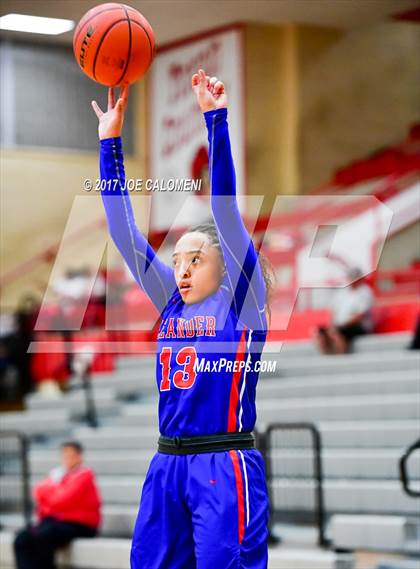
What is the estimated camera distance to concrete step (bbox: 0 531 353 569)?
6367 mm

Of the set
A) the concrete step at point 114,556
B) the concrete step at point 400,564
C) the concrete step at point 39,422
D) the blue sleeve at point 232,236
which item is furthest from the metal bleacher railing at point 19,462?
the blue sleeve at point 232,236

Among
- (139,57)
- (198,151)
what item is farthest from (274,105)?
(139,57)

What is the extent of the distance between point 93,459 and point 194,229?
530 cm

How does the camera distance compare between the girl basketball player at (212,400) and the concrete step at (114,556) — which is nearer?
the girl basketball player at (212,400)

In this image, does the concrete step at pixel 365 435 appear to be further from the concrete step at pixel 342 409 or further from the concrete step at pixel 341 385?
the concrete step at pixel 341 385

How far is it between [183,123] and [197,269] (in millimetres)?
9920

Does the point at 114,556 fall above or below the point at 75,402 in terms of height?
below

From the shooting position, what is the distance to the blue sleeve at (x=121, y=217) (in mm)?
3814

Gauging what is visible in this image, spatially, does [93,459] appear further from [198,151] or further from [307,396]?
[198,151]

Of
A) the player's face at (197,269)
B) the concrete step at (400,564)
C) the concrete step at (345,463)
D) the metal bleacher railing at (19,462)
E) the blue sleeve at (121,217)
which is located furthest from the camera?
the metal bleacher railing at (19,462)

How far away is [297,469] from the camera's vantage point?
7.26 meters

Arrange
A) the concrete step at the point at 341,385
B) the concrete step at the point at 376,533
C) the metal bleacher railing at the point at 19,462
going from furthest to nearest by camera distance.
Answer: the metal bleacher railing at the point at 19,462 < the concrete step at the point at 341,385 < the concrete step at the point at 376,533

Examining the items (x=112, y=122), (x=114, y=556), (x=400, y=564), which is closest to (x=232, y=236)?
(x=112, y=122)

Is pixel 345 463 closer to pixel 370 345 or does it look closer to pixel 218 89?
pixel 370 345
